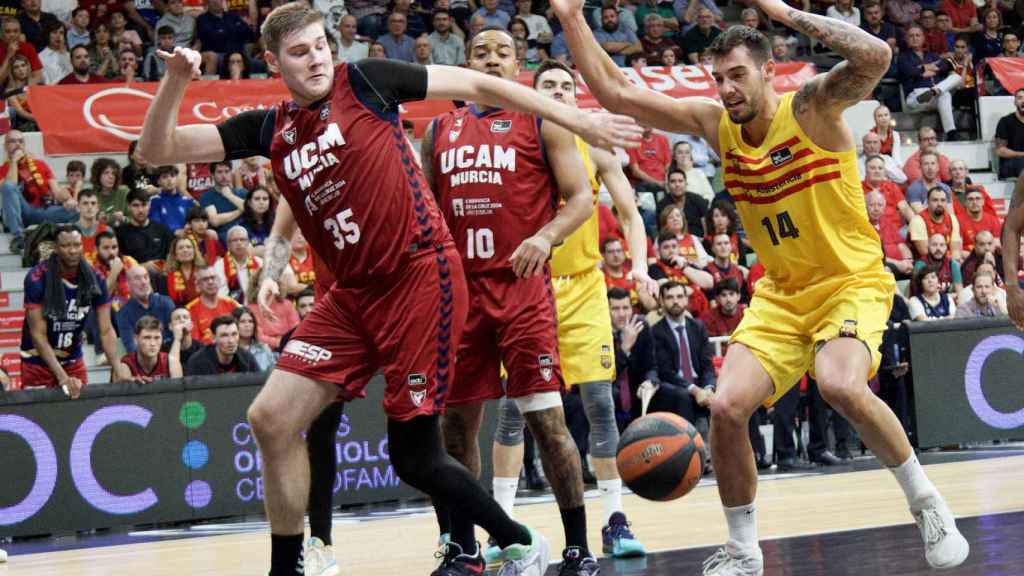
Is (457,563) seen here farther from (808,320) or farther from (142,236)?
(142,236)

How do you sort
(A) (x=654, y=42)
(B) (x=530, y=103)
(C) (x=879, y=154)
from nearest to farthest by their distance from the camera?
(B) (x=530, y=103) → (C) (x=879, y=154) → (A) (x=654, y=42)

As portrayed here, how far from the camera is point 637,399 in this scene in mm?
12891

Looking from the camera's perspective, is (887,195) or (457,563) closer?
(457,563)

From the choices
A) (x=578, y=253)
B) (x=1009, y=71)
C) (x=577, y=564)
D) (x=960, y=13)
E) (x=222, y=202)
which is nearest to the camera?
(x=577, y=564)

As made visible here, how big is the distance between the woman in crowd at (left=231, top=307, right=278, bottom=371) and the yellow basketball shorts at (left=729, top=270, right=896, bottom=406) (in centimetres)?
679

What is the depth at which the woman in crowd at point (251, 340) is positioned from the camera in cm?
1264

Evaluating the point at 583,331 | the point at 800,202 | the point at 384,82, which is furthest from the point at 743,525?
the point at 384,82

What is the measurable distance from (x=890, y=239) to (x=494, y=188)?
33.9 ft

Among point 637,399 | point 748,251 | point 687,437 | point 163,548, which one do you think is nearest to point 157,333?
point 163,548

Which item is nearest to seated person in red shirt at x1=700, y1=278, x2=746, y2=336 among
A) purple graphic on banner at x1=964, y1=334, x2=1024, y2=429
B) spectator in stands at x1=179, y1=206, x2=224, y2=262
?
purple graphic on banner at x1=964, y1=334, x2=1024, y2=429

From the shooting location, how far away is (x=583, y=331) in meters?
8.16

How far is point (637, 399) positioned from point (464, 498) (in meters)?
7.03

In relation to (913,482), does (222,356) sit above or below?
below

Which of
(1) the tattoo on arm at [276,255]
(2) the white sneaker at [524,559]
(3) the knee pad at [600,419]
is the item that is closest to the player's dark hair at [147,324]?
(3) the knee pad at [600,419]
